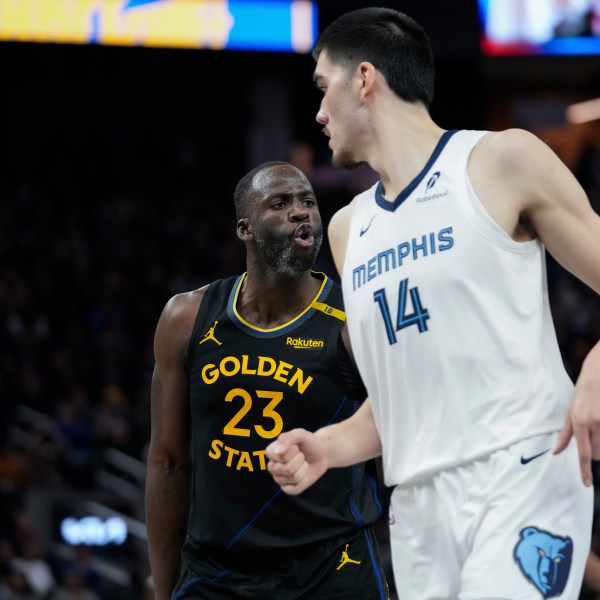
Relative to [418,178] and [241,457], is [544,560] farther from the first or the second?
[241,457]

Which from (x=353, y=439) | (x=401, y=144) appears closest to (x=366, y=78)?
(x=401, y=144)

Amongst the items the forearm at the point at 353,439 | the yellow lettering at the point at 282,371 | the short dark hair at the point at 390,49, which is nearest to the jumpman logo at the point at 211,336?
the yellow lettering at the point at 282,371

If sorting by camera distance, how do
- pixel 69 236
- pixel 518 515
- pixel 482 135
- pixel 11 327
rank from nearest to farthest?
pixel 518 515, pixel 482 135, pixel 11 327, pixel 69 236

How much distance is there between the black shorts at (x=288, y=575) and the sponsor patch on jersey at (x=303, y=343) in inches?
29.2

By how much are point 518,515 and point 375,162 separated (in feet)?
3.63

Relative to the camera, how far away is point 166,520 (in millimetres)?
4496

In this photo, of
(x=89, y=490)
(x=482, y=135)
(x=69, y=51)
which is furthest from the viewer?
(x=69, y=51)

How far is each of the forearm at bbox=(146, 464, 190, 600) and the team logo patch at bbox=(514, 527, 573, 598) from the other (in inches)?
77.5

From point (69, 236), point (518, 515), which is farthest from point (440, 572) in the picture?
point (69, 236)

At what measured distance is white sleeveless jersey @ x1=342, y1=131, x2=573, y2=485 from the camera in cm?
298

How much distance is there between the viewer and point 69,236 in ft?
54.9

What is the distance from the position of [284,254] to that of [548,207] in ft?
5.61

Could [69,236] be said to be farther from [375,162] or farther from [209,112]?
[375,162]

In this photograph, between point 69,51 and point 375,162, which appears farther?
point 69,51
